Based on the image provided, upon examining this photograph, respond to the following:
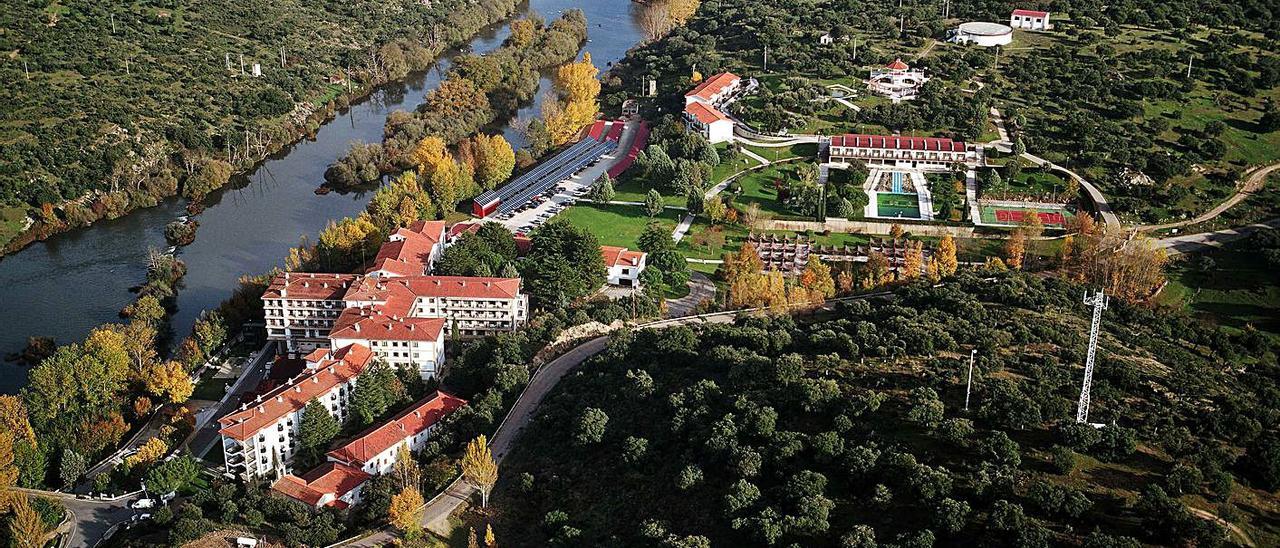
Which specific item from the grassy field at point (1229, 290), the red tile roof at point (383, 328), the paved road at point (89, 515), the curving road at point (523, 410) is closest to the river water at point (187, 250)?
the paved road at point (89, 515)

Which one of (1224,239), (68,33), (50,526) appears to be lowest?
(50,526)

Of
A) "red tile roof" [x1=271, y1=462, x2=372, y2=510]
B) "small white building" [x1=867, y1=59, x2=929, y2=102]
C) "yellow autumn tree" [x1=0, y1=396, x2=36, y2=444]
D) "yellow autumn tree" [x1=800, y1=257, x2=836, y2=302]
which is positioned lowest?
"red tile roof" [x1=271, y1=462, x2=372, y2=510]

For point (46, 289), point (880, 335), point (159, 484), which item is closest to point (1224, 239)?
point (880, 335)

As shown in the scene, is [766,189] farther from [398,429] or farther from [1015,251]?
[398,429]

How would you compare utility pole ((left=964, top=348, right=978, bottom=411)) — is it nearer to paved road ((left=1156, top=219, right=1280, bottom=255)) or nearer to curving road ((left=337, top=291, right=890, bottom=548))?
curving road ((left=337, top=291, right=890, bottom=548))

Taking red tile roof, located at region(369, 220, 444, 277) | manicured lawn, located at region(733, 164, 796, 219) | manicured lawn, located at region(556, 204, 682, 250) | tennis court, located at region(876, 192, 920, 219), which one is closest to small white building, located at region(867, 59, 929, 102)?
manicured lawn, located at region(733, 164, 796, 219)

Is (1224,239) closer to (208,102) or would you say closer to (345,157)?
(345,157)

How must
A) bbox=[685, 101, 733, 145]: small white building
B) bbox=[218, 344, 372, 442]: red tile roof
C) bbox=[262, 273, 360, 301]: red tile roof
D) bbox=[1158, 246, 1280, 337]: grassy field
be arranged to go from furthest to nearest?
bbox=[685, 101, 733, 145]: small white building
bbox=[262, 273, 360, 301]: red tile roof
bbox=[1158, 246, 1280, 337]: grassy field
bbox=[218, 344, 372, 442]: red tile roof
